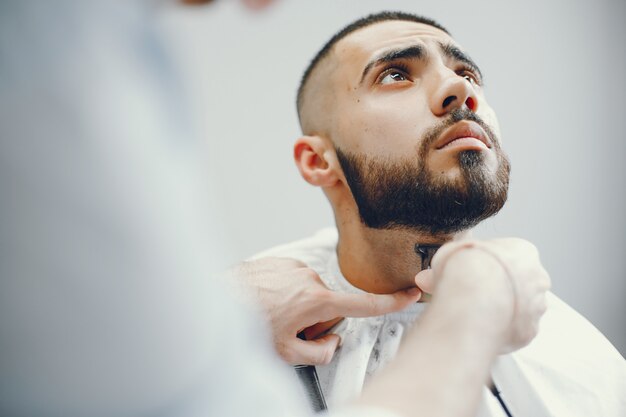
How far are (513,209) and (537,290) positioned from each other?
119 centimetres

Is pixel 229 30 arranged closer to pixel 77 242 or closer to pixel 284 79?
pixel 284 79

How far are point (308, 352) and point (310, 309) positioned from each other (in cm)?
9

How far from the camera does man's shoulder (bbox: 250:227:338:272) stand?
4.10ft

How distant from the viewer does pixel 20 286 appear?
384 mm

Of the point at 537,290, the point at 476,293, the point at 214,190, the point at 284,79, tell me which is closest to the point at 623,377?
the point at 537,290

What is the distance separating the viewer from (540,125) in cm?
171

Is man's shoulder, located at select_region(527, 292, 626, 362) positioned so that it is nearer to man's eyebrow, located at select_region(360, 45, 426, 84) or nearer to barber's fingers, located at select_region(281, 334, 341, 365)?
barber's fingers, located at select_region(281, 334, 341, 365)

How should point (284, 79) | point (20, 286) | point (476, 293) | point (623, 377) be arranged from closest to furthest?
point (20, 286)
point (476, 293)
point (623, 377)
point (284, 79)

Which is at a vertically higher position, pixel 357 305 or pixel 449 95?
pixel 449 95

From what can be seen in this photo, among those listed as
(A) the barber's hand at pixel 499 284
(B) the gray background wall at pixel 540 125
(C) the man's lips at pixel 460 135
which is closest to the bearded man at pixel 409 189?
(C) the man's lips at pixel 460 135

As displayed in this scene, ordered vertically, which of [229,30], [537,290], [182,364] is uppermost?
[229,30]

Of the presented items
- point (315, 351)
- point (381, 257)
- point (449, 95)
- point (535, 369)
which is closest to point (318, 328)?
point (315, 351)

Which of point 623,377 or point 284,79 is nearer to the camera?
point 623,377

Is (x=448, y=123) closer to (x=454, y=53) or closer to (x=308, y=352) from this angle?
(x=454, y=53)
